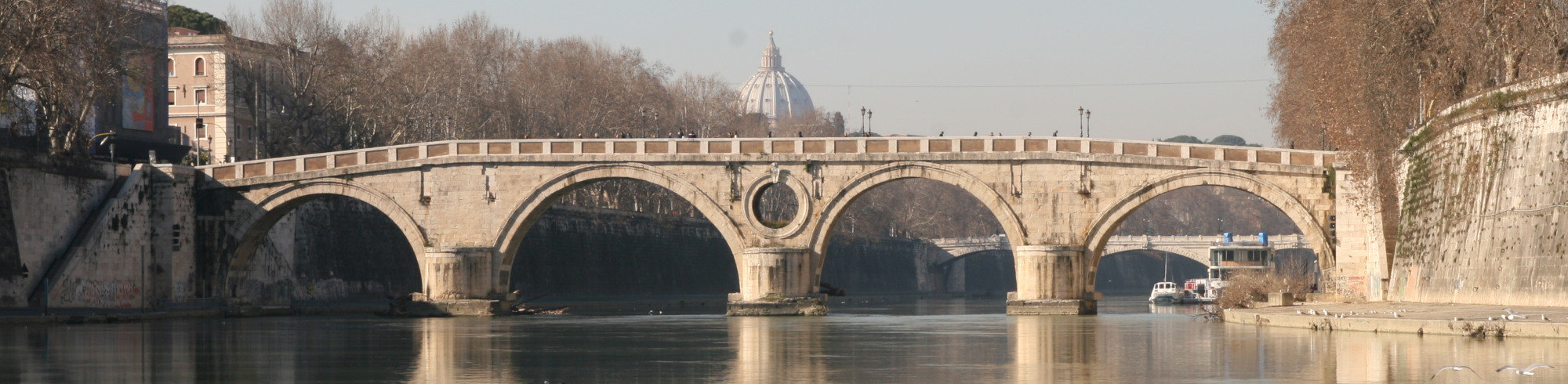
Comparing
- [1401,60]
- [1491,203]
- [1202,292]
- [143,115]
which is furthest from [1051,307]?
[143,115]

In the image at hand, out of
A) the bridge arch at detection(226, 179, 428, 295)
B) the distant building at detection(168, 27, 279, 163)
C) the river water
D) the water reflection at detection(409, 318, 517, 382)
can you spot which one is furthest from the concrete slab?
the distant building at detection(168, 27, 279, 163)

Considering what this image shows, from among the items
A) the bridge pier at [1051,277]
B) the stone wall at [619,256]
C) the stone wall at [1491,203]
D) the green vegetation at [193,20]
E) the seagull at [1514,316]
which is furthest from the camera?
the green vegetation at [193,20]

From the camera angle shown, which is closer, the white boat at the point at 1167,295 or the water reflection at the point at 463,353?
the water reflection at the point at 463,353

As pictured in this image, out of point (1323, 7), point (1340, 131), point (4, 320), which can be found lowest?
point (4, 320)

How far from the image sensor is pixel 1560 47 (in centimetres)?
3378

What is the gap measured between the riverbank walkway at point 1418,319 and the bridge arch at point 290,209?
24196 millimetres

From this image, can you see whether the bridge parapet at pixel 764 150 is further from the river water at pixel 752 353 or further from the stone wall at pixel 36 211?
the river water at pixel 752 353

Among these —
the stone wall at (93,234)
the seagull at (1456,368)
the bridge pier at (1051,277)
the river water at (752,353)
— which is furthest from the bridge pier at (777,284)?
the seagull at (1456,368)

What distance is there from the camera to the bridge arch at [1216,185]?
1766 inches

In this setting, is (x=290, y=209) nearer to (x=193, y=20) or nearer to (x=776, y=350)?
(x=776, y=350)

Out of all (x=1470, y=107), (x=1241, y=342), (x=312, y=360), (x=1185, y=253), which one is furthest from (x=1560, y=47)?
(x=1185, y=253)

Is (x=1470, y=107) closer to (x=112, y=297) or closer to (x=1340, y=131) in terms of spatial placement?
(x=1340, y=131)

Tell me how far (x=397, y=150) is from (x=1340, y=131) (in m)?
26.0

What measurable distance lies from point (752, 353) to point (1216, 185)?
2312 centimetres
